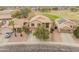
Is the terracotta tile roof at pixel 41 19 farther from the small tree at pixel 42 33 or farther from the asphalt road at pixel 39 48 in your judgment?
the asphalt road at pixel 39 48

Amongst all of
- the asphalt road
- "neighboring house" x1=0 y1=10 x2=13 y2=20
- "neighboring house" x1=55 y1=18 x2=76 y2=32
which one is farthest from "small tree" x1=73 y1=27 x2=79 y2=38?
"neighboring house" x1=0 y1=10 x2=13 y2=20

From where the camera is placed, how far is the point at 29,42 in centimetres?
231

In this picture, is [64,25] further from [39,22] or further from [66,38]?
[39,22]

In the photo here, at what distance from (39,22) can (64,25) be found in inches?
10.7

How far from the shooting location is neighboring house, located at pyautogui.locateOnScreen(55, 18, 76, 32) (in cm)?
230

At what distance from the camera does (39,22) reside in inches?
90.8

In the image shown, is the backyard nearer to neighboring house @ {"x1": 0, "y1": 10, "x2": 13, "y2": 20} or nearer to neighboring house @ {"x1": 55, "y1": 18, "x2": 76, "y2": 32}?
neighboring house @ {"x1": 55, "y1": 18, "x2": 76, "y2": 32}

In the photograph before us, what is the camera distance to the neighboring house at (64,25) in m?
2.30

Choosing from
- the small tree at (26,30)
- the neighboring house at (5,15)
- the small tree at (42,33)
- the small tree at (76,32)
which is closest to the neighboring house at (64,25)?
the small tree at (76,32)

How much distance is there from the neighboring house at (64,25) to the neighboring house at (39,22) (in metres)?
0.08

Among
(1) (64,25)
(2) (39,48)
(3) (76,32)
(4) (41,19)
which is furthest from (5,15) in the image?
(3) (76,32)

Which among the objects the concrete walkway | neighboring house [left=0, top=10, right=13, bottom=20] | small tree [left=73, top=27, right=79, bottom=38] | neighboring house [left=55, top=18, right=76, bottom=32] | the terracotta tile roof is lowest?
the concrete walkway

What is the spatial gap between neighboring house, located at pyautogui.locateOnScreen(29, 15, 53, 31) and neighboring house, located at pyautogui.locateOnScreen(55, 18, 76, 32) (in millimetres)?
80
